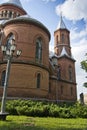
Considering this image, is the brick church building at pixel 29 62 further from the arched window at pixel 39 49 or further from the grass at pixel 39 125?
the grass at pixel 39 125

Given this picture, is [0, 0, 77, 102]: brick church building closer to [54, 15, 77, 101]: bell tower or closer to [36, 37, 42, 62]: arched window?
[36, 37, 42, 62]: arched window

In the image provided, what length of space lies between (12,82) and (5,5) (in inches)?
871

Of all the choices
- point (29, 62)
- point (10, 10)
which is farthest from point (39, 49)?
point (10, 10)

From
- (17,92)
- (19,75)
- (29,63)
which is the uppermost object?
(29,63)

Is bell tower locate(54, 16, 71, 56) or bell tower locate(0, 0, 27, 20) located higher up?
bell tower locate(0, 0, 27, 20)

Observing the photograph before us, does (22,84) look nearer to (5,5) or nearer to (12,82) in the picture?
(12,82)

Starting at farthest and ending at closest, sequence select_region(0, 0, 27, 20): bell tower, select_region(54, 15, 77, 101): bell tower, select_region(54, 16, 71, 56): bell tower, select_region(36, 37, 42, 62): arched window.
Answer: select_region(54, 16, 71, 56): bell tower, select_region(0, 0, 27, 20): bell tower, select_region(54, 15, 77, 101): bell tower, select_region(36, 37, 42, 62): arched window

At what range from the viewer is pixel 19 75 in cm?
2036

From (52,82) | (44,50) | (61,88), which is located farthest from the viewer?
(61,88)

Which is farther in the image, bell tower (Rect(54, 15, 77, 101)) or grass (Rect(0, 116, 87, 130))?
bell tower (Rect(54, 15, 77, 101))

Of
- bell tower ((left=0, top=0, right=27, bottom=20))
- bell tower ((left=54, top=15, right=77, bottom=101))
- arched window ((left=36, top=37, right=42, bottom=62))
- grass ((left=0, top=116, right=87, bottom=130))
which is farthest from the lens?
bell tower ((left=0, top=0, right=27, bottom=20))

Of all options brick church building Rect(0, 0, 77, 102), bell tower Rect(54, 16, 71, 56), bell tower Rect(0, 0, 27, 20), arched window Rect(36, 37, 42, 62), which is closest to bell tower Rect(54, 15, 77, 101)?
bell tower Rect(54, 16, 71, 56)

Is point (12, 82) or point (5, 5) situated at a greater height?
point (5, 5)

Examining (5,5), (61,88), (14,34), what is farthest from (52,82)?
(5,5)
